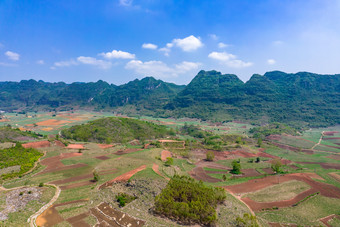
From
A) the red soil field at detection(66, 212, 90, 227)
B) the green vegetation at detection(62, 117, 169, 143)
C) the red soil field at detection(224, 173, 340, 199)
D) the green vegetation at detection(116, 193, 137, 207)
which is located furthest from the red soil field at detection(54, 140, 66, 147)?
the red soil field at detection(224, 173, 340, 199)

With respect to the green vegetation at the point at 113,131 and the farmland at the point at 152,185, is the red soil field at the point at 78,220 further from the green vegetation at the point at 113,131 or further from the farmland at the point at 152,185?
the green vegetation at the point at 113,131

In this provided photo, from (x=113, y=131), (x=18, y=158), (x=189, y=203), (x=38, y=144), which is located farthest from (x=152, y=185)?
(x=113, y=131)

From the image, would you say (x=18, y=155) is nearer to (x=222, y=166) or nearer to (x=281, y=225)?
→ (x=222, y=166)

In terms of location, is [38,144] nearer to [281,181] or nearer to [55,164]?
[55,164]

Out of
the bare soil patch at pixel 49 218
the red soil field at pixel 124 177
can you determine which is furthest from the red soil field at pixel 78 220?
the red soil field at pixel 124 177

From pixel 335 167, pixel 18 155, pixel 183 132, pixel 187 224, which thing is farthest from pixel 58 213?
pixel 183 132

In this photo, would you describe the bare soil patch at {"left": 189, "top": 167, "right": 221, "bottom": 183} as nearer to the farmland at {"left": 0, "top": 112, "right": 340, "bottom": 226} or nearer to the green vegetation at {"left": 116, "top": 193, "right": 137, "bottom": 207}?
the farmland at {"left": 0, "top": 112, "right": 340, "bottom": 226}
